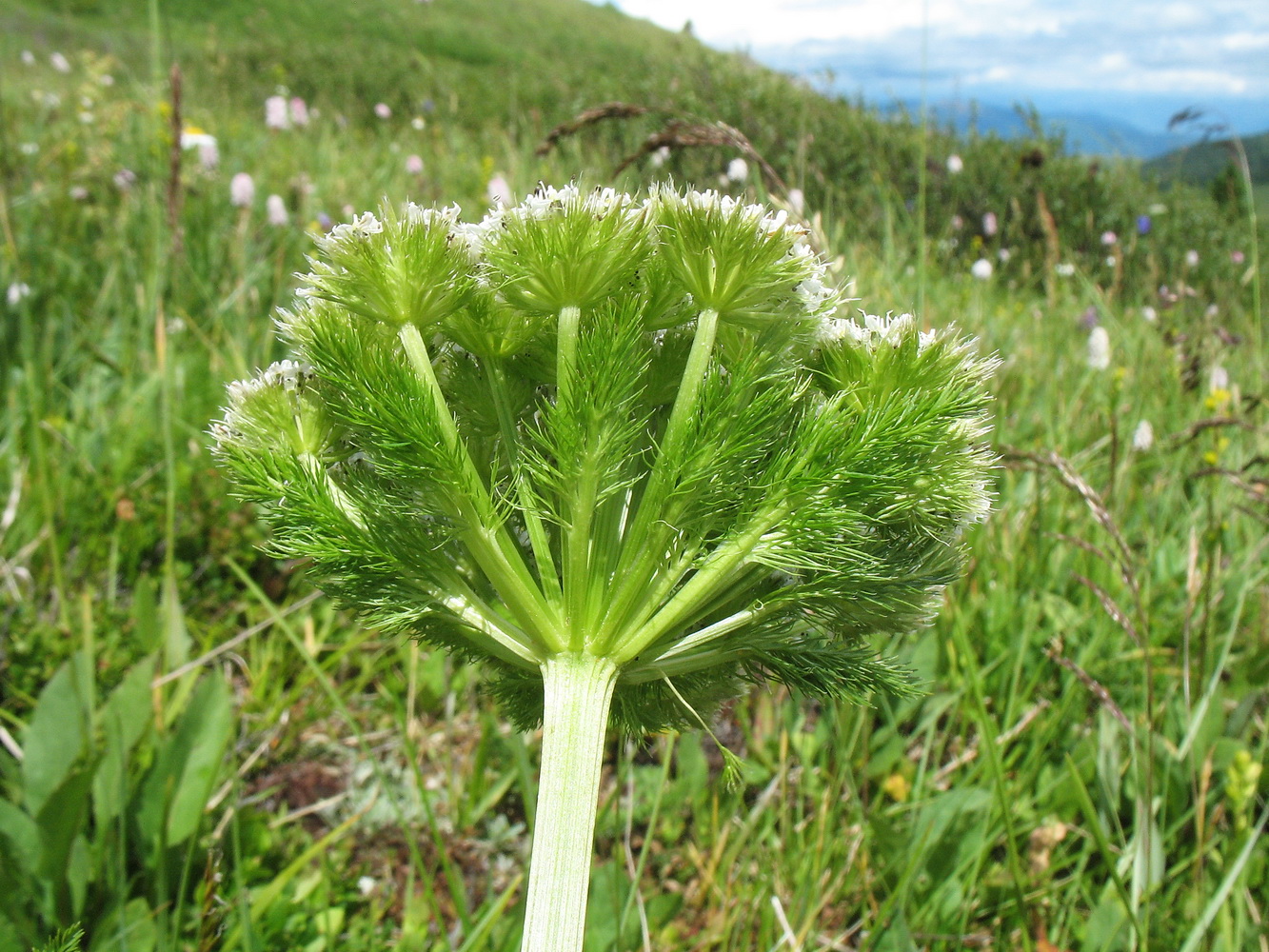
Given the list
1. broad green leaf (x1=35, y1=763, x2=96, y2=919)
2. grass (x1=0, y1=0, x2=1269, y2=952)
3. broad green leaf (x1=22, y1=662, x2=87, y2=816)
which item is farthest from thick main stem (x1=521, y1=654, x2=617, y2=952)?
broad green leaf (x1=22, y1=662, x2=87, y2=816)

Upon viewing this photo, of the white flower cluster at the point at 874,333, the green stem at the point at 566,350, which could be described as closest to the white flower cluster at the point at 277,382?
the green stem at the point at 566,350

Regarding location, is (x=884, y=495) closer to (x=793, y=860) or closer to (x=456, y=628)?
(x=456, y=628)

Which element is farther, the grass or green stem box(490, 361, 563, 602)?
the grass

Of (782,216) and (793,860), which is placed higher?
(782,216)

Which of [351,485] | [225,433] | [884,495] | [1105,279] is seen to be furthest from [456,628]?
[1105,279]

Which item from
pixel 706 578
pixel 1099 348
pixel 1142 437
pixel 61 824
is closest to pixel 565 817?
pixel 706 578

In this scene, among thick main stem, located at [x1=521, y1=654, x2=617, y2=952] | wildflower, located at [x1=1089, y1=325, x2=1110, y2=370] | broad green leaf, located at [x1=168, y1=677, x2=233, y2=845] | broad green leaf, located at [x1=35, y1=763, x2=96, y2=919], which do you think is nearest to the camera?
thick main stem, located at [x1=521, y1=654, x2=617, y2=952]

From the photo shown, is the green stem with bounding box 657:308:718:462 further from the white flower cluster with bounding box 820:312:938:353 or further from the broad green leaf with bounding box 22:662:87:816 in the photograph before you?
the broad green leaf with bounding box 22:662:87:816

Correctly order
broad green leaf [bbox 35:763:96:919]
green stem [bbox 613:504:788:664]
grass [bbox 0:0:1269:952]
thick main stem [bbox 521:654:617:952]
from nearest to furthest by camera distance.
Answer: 1. thick main stem [bbox 521:654:617:952]
2. green stem [bbox 613:504:788:664]
3. broad green leaf [bbox 35:763:96:919]
4. grass [bbox 0:0:1269:952]
